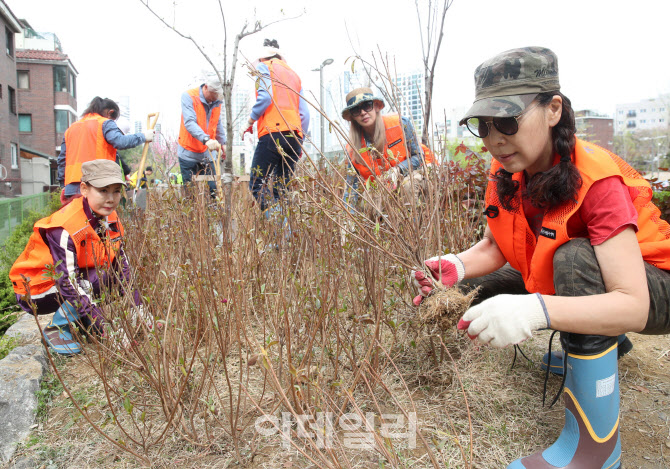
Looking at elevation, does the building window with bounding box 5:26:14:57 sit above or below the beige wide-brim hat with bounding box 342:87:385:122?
above

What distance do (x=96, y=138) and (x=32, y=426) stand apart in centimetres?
304

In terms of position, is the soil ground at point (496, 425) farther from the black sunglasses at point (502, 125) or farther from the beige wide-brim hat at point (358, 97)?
the beige wide-brim hat at point (358, 97)

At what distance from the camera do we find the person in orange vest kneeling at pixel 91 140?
13.6 feet

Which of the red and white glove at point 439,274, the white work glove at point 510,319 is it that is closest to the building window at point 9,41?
the red and white glove at point 439,274

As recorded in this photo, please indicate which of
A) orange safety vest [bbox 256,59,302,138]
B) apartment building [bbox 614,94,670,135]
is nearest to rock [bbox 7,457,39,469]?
orange safety vest [bbox 256,59,302,138]

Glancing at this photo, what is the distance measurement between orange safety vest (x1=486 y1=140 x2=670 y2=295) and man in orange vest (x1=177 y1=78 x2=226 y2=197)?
3757mm

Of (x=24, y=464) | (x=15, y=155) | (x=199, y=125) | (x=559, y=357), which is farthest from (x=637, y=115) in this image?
(x=24, y=464)

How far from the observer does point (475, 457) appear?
1.54 m

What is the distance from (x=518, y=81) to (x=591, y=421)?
3.42 ft

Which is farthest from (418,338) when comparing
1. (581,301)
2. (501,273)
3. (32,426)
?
(32,426)

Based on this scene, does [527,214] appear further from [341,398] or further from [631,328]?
[341,398]

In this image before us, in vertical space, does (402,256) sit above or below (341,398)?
above

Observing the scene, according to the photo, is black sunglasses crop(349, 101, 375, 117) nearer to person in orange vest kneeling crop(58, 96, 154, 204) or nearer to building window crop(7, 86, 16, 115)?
person in orange vest kneeling crop(58, 96, 154, 204)

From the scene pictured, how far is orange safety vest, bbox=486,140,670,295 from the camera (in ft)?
4.67
